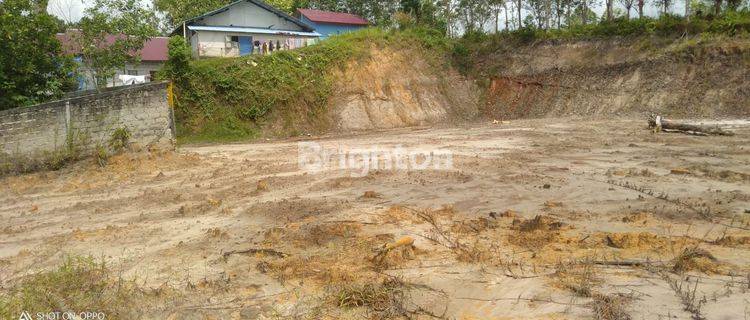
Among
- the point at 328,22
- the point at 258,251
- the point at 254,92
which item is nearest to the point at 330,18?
the point at 328,22

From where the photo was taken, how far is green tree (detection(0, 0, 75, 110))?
12.5m

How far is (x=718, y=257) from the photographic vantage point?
175 inches

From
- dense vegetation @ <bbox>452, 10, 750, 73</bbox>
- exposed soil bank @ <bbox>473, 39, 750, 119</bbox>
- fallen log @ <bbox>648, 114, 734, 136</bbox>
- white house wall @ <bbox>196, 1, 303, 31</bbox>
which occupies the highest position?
white house wall @ <bbox>196, 1, 303, 31</bbox>

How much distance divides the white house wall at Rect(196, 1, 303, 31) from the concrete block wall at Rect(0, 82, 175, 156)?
57.3ft

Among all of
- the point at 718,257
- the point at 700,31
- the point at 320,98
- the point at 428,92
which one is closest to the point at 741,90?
the point at 700,31

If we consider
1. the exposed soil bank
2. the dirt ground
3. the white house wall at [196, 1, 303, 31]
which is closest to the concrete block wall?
the dirt ground

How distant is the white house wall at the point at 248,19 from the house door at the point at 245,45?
960 mm

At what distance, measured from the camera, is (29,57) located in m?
13.0

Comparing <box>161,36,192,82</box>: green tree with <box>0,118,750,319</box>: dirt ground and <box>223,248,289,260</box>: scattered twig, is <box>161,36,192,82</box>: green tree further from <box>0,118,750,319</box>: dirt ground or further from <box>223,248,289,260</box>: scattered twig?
<box>223,248,289,260</box>: scattered twig

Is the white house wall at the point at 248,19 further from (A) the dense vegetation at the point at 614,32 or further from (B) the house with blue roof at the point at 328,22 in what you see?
(A) the dense vegetation at the point at 614,32

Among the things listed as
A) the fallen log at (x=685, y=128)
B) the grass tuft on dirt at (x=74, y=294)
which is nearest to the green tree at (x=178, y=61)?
the grass tuft on dirt at (x=74, y=294)

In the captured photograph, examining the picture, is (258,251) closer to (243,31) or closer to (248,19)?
(243,31)

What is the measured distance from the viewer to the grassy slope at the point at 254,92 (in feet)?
65.9

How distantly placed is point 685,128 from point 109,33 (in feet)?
62.5
